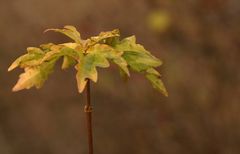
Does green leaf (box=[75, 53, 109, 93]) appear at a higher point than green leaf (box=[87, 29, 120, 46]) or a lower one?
lower

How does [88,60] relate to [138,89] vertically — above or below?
below

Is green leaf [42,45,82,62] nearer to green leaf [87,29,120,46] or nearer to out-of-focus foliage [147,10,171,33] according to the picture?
green leaf [87,29,120,46]

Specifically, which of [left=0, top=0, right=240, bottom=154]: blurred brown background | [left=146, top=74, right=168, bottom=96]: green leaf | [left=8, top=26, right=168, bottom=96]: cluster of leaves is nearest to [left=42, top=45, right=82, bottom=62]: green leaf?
[left=8, top=26, right=168, bottom=96]: cluster of leaves

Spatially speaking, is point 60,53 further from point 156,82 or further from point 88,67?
point 156,82

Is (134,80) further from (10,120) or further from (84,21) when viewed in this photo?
(10,120)

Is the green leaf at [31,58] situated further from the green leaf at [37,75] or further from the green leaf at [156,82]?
the green leaf at [156,82]

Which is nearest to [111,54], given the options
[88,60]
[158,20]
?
[88,60]
